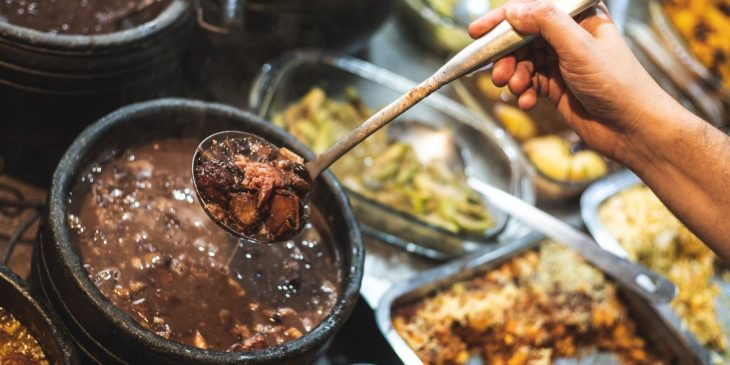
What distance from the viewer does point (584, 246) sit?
129 inches

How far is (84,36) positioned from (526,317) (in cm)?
218

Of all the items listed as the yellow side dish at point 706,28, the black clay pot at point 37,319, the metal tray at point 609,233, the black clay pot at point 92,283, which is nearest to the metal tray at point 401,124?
the metal tray at point 609,233

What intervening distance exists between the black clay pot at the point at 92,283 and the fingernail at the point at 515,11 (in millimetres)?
837

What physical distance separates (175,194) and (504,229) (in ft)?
5.38

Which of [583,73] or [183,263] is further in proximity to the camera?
[583,73]

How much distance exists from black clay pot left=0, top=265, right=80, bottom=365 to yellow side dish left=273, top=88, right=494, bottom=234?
150 cm

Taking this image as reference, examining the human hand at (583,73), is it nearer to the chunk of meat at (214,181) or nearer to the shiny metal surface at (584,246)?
the shiny metal surface at (584,246)

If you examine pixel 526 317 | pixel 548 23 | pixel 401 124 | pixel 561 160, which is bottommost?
pixel 526 317

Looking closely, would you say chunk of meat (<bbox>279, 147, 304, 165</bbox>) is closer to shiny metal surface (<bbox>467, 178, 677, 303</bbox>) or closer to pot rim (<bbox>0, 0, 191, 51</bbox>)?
pot rim (<bbox>0, 0, 191, 51</bbox>)

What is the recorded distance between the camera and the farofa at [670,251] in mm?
3539

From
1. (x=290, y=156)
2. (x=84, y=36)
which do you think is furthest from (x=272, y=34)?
(x=290, y=156)

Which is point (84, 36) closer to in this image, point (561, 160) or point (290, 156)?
point (290, 156)

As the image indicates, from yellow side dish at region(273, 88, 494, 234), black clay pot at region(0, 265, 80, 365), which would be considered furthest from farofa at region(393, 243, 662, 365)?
black clay pot at region(0, 265, 80, 365)

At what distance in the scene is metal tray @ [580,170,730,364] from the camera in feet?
10.9
